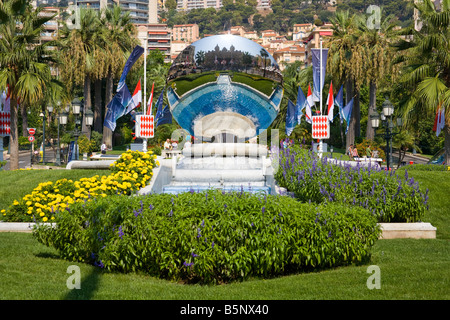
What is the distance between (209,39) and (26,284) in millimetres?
18500

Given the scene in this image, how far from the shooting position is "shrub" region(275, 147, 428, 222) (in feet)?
42.3

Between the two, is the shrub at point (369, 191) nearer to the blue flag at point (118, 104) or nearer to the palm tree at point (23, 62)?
the palm tree at point (23, 62)

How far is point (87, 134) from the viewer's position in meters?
46.2

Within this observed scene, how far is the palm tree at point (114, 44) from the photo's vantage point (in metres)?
46.1

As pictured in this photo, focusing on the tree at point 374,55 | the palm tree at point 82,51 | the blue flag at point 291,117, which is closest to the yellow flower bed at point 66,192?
the blue flag at point 291,117

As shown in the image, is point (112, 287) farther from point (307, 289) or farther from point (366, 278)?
point (366, 278)

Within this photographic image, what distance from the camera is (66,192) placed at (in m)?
14.2

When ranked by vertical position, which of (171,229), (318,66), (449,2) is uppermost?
(449,2)

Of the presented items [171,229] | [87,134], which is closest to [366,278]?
[171,229]

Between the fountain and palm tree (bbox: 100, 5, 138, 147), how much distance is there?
2170 cm

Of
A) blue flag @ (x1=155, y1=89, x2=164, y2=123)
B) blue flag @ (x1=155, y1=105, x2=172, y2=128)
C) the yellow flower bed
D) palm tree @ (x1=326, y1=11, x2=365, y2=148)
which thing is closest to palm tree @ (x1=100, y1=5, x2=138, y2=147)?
blue flag @ (x1=155, y1=105, x2=172, y2=128)

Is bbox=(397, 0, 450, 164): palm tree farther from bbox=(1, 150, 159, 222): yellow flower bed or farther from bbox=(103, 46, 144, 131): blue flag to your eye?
bbox=(103, 46, 144, 131): blue flag

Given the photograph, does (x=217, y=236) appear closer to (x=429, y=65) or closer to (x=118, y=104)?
(x=429, y=65)

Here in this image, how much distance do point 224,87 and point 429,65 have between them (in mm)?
8453
